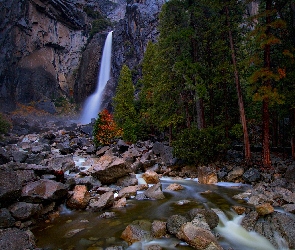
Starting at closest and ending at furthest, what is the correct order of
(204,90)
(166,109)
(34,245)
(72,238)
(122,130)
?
(34,245) < (72,238) < (204,90) < (166,109) < (122,130)

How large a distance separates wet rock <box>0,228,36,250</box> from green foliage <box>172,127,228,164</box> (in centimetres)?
1021

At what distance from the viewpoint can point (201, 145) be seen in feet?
49.9

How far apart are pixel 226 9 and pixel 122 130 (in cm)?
1658

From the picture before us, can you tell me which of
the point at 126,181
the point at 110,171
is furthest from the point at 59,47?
the point at 126,181

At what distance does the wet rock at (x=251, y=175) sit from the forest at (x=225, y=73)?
3.10ft

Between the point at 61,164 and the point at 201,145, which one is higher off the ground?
the point at 201,145

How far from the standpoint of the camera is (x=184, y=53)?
17.7 metres

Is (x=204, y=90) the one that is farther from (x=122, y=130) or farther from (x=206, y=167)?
(x=122, y=130)

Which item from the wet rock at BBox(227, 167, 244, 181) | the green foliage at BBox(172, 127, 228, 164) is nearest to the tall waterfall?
the green foliage at BBox(172, 127, 228, 164)

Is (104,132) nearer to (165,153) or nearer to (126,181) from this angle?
(165,153)

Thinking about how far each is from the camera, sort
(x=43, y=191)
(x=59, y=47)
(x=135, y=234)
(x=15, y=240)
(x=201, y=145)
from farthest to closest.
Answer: (x=59, y=47), (x=201, y=145), (x=43, y=191), (x=135, y=234), (x=15, y=240)

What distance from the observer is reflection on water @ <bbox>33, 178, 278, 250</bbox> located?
6910 mm

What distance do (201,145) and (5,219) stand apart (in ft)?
35.3

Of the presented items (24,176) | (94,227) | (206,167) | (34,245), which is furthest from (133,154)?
(34,245)
